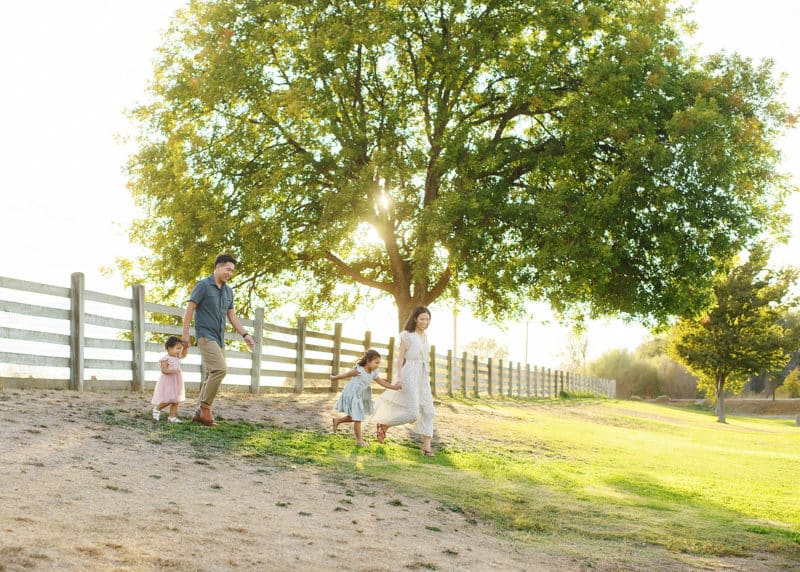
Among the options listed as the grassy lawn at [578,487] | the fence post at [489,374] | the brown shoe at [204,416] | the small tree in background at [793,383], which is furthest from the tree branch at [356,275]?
the small tree in background at [793,383]

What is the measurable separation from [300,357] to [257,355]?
1.88 m

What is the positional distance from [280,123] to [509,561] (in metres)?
16.1

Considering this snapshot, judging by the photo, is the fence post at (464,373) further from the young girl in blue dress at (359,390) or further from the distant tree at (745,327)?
the young girl in blue dress at (359,390)

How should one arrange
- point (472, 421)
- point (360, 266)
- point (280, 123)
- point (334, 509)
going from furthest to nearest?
point (360, 266) < point (280, 123) < point (472, 421) < point (334, 509)

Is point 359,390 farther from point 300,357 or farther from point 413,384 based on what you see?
point 300,357

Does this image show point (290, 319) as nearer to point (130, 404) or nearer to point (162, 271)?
point (162, 271)

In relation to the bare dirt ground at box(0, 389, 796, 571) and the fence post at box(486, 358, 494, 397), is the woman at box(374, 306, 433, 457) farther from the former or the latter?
the fence post at box(486, 358, 494, 397)

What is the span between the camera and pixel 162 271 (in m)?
20.3

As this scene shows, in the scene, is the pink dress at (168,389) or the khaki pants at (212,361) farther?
the pink dress at (168,389)

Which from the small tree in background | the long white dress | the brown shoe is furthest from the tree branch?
the small tree in background

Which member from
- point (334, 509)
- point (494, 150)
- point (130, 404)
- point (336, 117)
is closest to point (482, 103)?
point (494, 150)

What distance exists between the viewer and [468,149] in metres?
18.7

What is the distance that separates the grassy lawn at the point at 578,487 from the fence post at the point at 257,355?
458 centimetres

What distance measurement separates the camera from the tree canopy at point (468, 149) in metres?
17.2
